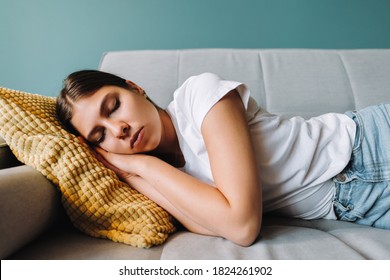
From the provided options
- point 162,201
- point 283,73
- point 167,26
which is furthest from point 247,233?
point 167,26

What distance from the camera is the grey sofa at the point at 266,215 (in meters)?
0.64

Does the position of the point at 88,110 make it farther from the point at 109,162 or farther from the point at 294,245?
the point at 294,245

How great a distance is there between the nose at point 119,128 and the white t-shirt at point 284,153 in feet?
0.46

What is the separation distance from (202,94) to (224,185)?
23 cm

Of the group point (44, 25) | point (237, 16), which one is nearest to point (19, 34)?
point (44, 25)

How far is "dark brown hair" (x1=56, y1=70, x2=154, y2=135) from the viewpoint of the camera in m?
0.86

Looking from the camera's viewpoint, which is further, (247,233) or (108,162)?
(108,162)

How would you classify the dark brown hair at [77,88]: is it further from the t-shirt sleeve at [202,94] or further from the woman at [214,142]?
the t-shirt sleeve at [202,94]

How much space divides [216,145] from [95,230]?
1.12 ft

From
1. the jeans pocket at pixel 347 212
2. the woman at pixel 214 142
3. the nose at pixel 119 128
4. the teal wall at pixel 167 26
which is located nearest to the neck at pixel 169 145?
the woman at pixel 214 142

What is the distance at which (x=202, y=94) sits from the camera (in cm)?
78

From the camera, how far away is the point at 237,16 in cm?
168

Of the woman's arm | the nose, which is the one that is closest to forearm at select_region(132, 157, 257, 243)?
the woman's arm
